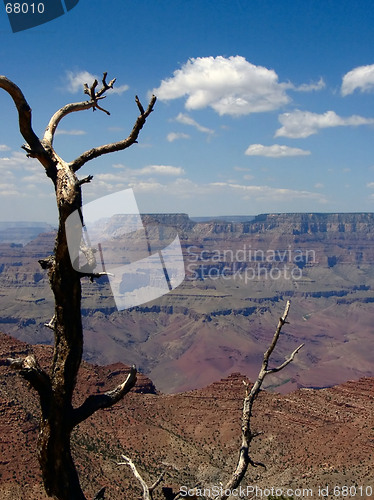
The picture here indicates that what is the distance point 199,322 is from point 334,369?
4739 cm

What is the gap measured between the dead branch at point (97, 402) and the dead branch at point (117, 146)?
185cm

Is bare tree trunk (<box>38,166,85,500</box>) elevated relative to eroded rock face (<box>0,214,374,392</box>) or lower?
elevated

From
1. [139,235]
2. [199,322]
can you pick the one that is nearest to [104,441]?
[139,235]

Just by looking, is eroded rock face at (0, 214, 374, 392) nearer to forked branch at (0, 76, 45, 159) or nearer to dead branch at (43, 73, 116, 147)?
dead branch at (43, 73, 116, 147)

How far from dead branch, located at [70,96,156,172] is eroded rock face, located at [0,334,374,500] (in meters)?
21.3

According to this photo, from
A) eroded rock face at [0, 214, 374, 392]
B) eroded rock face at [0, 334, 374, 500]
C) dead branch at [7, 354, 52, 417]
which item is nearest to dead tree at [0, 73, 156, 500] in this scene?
dead branch at [7, 354, 52, 417]

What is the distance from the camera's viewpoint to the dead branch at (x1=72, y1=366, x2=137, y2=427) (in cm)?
389

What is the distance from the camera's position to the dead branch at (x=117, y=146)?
373cm

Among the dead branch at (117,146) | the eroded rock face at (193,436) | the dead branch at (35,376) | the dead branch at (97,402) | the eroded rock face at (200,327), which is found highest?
the dead branch at (117,146)

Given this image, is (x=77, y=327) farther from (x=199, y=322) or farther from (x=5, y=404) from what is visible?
(x=199, y=322)

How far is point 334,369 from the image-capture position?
123m

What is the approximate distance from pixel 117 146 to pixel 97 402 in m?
2.25

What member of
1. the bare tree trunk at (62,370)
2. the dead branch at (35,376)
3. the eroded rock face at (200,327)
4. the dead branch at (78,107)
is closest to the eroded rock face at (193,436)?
the bare tree trunk at (62,370)

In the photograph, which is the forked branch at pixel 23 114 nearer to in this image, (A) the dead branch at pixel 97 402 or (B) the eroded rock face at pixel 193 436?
(A) the dead branch at pixel 97 402
